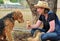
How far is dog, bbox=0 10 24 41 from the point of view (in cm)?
395

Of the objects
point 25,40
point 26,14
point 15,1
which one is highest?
point 15,1

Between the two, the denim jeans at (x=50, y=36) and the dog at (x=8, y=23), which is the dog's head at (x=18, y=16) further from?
the denim jeans at (x=50, y=36)

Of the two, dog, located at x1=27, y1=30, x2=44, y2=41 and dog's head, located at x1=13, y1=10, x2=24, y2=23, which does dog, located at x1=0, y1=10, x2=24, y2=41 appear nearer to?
dog's head, located at x1=13, y1=10, x2=24, y2=23

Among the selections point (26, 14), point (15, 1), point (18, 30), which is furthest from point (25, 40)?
point (15, 1)

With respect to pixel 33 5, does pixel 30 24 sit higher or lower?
lower

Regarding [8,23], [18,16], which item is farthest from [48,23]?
[8,23]

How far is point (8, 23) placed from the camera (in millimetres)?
3982

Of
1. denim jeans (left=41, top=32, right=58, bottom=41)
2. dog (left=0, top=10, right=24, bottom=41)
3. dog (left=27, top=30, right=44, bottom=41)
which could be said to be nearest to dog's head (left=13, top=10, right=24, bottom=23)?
dog (left=0, top=10, right=24, bottom=41)

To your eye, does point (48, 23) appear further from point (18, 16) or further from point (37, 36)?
point (18, 16)

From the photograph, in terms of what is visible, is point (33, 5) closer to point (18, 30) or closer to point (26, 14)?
point (26, 14)

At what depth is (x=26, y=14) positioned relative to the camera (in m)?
4.23

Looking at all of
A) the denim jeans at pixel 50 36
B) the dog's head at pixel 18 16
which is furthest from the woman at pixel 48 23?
the dog's head at pixel 18 16

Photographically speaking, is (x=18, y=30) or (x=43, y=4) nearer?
(x=43, y=4)

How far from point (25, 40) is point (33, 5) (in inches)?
32.1
